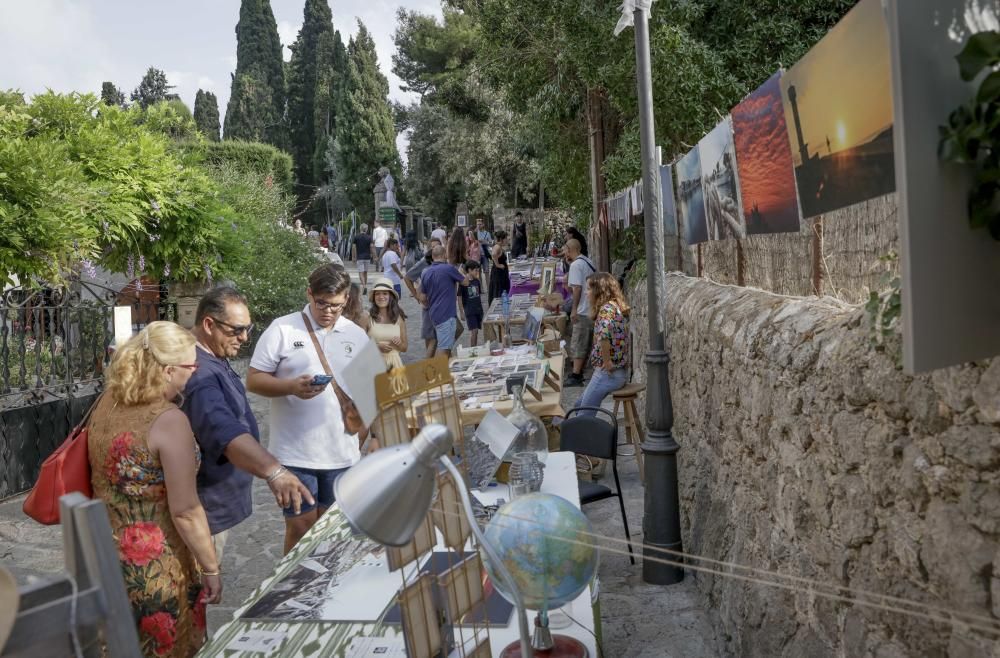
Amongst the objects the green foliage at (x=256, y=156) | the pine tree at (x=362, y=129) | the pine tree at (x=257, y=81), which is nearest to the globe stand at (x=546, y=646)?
the green foliage at (x=256, y=156)

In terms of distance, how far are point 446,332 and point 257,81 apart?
47.2 metres

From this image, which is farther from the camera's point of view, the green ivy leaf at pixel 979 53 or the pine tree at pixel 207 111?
the pine tree at pixel 207 111

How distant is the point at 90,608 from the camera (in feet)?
3.66

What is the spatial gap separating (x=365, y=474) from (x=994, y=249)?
125 cm

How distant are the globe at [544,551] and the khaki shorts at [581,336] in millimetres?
8049

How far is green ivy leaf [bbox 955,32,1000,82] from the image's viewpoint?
1.41 metres

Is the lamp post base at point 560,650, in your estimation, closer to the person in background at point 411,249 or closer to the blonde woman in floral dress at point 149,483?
the blonde woman in floral dress at point 149,483

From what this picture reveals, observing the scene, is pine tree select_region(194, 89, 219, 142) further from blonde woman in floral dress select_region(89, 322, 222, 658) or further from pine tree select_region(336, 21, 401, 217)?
blonde woman in floral dress select_region(89, 322, 222, 658)

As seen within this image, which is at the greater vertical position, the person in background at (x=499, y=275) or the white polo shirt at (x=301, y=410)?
the person in background at (x=499, y=275)

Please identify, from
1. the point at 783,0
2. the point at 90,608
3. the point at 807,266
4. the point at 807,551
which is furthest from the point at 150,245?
the point at 783,0

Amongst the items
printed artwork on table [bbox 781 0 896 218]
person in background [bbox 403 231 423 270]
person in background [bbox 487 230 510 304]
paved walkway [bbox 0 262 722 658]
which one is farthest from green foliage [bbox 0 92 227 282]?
person in background [bbox 403 231 423 270]

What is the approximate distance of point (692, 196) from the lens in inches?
231

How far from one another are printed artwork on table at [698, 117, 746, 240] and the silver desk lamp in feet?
11.0

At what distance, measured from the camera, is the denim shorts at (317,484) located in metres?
3.89
